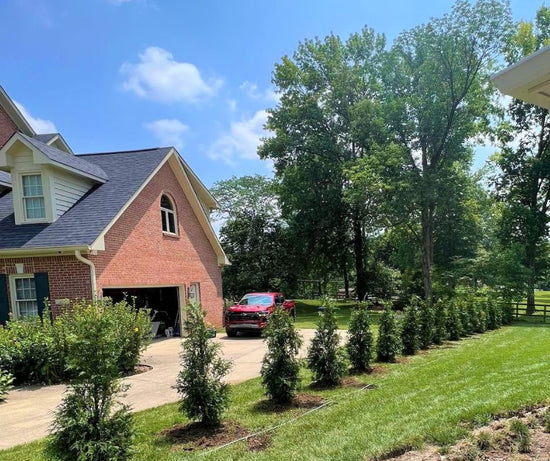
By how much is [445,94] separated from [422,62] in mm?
2641

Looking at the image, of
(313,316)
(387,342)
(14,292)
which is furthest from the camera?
(313,316)

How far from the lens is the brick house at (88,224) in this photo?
11.1 m

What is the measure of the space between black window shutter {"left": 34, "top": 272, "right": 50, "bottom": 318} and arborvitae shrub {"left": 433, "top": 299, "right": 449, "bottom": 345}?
1111 centimetres

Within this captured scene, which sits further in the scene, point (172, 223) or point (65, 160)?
point (172, 223)

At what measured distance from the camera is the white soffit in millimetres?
3236

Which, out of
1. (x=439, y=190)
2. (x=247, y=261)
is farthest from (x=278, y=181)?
(x=439, y=190)

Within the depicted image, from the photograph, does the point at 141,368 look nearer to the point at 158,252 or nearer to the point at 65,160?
the point at 158,252

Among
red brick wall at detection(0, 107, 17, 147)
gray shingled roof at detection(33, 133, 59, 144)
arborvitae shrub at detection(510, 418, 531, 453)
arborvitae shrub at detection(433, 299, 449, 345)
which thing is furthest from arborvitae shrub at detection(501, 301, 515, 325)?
red brick wall at detection(0, 107, 17, 147)

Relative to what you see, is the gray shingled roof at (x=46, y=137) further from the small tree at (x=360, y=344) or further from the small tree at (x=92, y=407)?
the small tree at (x=92, y=407)

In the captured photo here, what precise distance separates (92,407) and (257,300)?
13.1 meters

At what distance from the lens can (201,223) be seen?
695 inches

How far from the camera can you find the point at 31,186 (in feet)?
39.7

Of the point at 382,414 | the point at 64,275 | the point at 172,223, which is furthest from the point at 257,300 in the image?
the point at 382,414

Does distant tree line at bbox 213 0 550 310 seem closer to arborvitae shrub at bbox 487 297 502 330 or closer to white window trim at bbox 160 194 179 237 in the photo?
arborvitae shrub at bbox 487 297 502 330
